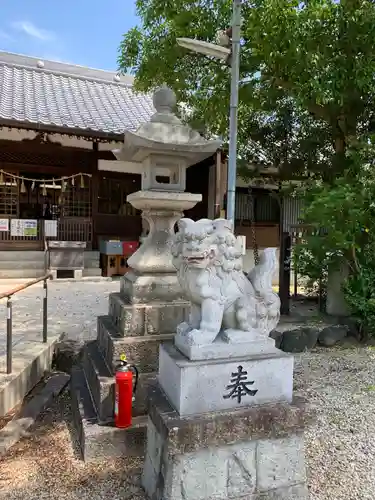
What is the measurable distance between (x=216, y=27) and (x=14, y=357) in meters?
6.09

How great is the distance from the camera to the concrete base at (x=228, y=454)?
7.52ft

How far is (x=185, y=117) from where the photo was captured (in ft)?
28.4

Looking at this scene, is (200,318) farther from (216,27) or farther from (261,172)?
(261,172)

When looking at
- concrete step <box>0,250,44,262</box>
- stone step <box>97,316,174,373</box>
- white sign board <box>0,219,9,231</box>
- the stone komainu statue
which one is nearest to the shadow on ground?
stone step <box>97,316,174,373</box>

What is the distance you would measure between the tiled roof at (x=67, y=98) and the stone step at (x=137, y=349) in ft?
26.5

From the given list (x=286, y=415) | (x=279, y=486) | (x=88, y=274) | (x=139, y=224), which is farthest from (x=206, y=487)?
(x=139, y=224)

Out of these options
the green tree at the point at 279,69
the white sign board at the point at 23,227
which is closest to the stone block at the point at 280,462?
the green tree at the point at 279,69

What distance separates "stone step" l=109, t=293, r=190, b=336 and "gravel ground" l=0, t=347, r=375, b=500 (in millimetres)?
1063

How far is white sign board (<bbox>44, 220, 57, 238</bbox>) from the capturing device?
Answer: 37.7ft

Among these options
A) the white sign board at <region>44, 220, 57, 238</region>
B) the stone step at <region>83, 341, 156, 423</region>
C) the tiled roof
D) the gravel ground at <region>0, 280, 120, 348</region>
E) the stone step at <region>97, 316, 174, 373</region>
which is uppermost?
A: the tiled roof

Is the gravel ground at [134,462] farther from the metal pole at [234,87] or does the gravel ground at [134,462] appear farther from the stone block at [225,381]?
the metal pole at [234,87]

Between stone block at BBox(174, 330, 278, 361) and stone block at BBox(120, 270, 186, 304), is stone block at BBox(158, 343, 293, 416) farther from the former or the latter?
stone block at BBox(120, 270, 186, 304)

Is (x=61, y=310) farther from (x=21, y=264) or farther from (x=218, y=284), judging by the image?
(x=218, y=284)

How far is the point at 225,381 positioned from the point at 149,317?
129 cm
